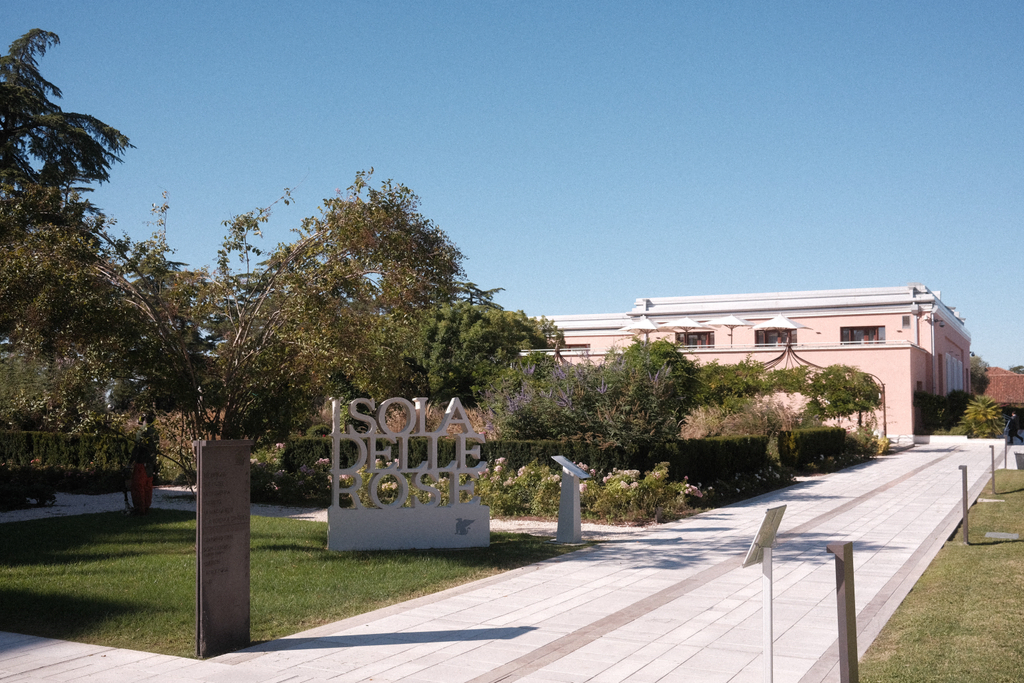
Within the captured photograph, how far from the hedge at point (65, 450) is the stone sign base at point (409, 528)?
9620 millimetres

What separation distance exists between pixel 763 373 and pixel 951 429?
492 inches

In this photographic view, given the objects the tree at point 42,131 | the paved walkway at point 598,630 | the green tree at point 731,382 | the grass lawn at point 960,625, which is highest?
the tree at point 42,131

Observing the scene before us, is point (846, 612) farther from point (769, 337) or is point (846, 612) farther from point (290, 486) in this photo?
point (769, 337)

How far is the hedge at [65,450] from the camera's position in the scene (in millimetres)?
18562

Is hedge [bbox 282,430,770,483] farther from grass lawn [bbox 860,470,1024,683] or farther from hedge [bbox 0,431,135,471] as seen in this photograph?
grass lawn [bbox 860,470,1024,683]

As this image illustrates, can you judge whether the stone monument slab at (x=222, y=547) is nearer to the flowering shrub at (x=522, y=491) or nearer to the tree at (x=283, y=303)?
the tree at (x=283, y=303)

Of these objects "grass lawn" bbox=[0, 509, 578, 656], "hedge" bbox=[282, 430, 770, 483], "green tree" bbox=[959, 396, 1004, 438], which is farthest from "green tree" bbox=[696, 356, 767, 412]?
"grass lawn" bbox=[0, 509, 578, 656]

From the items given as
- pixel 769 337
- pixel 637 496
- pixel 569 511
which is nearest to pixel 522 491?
pixel 637 496

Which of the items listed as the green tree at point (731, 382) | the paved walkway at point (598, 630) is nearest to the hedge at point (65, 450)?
the paved walkway at point (598, 630)

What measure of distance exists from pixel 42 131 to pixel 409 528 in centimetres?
1835

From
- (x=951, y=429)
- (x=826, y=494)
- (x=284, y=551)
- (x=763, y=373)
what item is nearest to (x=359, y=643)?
(x=284, y=551)

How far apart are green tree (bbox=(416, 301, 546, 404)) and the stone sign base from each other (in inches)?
758

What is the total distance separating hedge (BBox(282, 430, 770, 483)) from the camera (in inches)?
565

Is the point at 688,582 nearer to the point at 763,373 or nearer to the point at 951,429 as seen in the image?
the point at 763,373
